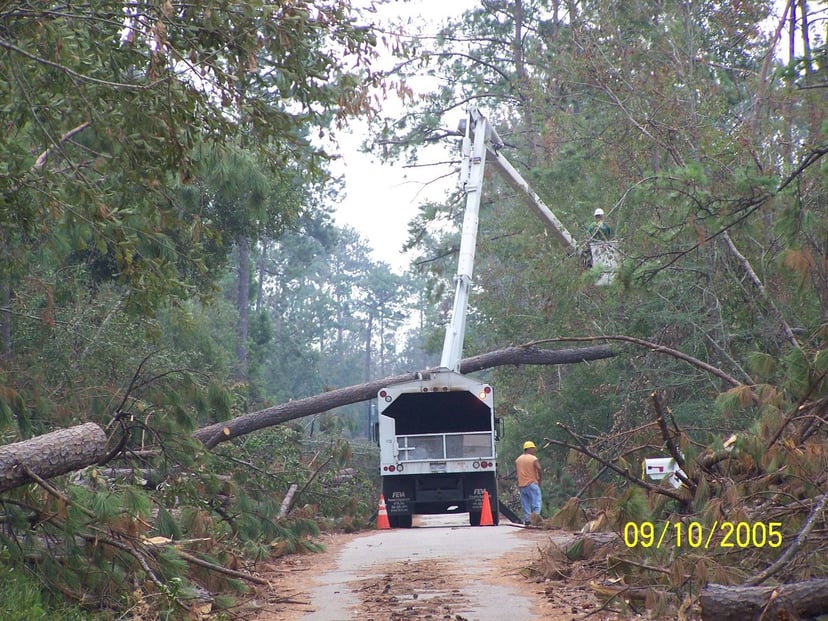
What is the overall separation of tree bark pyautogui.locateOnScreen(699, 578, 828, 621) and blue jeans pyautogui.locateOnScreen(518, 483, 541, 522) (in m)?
12.0

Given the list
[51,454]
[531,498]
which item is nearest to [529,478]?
[531,498]

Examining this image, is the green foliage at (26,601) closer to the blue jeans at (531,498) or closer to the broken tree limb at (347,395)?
the broken tree limb at (347,395)

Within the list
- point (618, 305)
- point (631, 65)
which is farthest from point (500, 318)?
point (631, 65)

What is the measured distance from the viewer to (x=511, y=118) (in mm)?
35938

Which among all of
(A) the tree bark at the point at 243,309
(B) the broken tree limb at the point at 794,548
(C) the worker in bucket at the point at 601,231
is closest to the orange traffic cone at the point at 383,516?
(C) the worker in bucket at the point at 601,231

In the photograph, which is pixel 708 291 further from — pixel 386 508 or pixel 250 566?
pixel 250 566

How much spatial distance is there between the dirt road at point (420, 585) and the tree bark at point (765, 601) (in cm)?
154

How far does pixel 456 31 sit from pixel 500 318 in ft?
39.1

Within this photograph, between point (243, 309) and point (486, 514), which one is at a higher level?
point (243, 309)

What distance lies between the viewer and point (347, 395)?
1775 cm

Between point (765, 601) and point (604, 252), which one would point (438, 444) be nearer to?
point (604, 252)

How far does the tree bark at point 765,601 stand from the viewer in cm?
534
